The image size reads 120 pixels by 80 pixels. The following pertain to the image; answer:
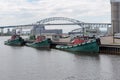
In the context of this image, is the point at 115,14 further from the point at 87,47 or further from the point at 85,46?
the point at 87,47

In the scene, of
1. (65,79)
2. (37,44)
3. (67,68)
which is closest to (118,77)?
(65,79)

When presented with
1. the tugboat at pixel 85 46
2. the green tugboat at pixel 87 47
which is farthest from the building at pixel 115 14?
the green tugboat at pixel 87 47

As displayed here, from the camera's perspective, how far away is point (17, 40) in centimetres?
11000

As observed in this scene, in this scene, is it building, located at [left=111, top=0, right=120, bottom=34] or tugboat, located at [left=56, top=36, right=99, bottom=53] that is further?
building, located at [left=111, top=0, right=120, bottom=34]

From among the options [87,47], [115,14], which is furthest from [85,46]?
[115,14]

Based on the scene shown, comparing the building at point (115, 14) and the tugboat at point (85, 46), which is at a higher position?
the building at point (115, 14)

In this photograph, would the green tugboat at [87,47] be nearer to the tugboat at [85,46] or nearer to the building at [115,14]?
the tugboat at [85,46]

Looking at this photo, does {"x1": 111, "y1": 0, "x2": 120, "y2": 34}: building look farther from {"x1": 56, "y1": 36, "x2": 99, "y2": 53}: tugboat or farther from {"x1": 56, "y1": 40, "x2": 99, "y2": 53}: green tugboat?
{"x1": 56, "y1": 40, "x2": 99, "y2": 53}: green tugboat

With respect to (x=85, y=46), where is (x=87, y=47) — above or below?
below

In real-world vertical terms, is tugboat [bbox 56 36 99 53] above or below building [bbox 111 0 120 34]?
below

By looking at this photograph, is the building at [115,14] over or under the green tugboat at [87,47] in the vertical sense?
over

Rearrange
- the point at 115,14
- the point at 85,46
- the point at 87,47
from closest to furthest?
the point at 87,47 → the point at 85,46 → the point at 115,14

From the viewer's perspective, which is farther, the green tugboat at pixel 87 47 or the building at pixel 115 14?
the building at pixel 115 14

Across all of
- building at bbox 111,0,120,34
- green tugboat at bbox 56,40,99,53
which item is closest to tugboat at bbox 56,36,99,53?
green tugboat at bbox 56,40,99,53
